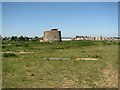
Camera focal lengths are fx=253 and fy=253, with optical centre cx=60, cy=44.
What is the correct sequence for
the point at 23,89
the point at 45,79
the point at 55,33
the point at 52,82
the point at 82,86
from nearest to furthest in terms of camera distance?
the point at 23,89, the point at 82,86, the point at 52,82, the point at 45,79, the point at 55,33

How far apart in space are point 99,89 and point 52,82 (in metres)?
2.13

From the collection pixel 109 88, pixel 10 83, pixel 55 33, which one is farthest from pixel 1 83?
pixel 55 33

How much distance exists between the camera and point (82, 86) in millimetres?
9516

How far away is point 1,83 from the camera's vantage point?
390 inches

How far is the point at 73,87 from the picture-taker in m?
9.31

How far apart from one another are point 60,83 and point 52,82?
15.0 inches

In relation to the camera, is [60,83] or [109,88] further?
[60,83]

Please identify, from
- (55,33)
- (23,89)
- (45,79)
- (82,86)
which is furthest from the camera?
(55,33)

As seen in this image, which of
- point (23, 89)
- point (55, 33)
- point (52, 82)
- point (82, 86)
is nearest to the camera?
point (23, 89)

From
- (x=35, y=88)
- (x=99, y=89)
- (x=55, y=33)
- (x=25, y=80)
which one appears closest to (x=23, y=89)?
(x=35, y=88)

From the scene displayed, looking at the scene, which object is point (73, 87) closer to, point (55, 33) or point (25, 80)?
point (25, 80)

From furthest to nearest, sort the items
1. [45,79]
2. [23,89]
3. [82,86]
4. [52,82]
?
[45,79], [52,82], [82,86], [23,89]

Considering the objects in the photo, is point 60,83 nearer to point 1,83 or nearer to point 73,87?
point 73,87

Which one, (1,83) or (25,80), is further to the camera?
(25,80)
